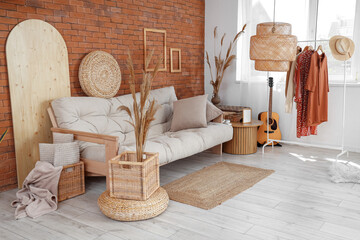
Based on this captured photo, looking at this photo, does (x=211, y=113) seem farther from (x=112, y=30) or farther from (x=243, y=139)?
(x=112, y=30)

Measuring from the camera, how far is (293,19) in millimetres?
5051

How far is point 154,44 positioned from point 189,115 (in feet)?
4.20

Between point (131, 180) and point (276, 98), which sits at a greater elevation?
point (276, 98)

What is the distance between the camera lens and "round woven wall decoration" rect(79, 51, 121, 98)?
12.9ft

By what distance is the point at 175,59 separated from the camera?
212 inches

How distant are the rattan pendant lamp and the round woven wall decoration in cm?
167

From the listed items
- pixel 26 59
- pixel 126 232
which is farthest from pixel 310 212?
pixel 26 59

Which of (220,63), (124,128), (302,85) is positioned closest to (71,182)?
(124,128)

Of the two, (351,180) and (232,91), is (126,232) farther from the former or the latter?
(232,91)

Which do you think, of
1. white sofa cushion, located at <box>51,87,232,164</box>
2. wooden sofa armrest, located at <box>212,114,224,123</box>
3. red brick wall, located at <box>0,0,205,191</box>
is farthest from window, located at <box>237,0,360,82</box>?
white sofa cushion, located at <box>51,87,232,164</box>

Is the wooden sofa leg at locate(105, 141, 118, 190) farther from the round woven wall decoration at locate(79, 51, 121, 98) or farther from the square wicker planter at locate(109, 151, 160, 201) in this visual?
the round woven wall decoration at locate(79, 51, 121, 98)

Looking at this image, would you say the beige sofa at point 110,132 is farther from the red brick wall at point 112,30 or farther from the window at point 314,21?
the window at point 314,21

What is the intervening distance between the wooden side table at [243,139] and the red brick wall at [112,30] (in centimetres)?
126

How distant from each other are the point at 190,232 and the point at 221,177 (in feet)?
4.35
